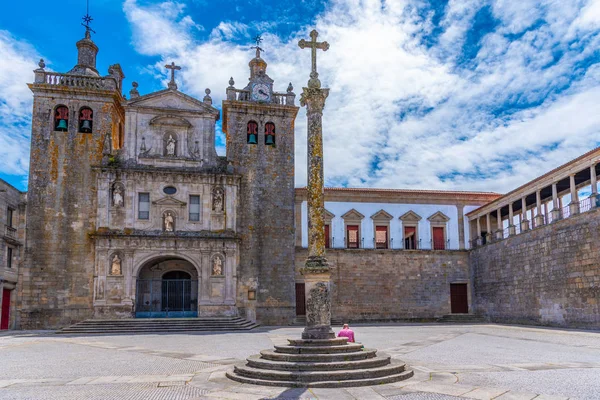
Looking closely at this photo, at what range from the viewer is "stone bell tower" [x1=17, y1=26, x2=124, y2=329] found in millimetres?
25297

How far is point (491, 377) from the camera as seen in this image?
9656 millimetres

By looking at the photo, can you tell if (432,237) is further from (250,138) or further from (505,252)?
(250,138)

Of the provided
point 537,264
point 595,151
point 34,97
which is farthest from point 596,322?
point 34,97

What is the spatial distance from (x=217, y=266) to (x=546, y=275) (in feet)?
50.6

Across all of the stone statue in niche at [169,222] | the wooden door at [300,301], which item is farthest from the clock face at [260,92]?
the wooden door at [300,301]

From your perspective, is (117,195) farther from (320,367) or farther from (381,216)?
(320,367)

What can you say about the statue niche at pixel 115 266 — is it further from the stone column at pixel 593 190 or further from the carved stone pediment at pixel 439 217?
the stone column at pixel 593 190

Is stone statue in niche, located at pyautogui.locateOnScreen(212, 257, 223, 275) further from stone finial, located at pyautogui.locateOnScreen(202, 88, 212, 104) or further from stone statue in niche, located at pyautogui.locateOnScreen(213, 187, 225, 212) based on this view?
stone finial, located at pyautogui.locateOnScreen(202, 88, 212, 104)

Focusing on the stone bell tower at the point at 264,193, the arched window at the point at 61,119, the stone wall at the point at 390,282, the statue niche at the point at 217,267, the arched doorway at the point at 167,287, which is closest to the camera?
the statue niche at the point at 217,267

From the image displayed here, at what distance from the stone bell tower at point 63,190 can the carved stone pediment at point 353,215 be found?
13541mm

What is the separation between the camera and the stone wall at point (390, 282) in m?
30.5

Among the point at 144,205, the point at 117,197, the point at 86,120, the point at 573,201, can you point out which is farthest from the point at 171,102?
the point at 573,201

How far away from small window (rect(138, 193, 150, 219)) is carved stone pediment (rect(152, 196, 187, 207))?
409mm

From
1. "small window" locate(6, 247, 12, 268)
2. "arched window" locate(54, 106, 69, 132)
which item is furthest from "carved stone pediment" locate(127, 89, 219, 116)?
"small window" locate(6, 247, 12, 268)
